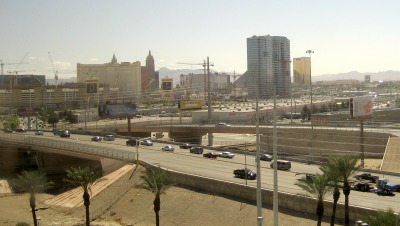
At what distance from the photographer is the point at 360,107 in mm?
32938

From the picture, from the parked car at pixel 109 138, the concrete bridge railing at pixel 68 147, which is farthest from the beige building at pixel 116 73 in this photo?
the parked car at pixel 109 138

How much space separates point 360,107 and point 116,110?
967 inches

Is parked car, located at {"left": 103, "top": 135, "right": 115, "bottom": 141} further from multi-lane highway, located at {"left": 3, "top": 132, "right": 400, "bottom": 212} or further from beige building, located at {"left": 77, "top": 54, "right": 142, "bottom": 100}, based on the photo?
beige building, located at {"left": 77, "top": 54, "right": 142, "bottom": 100}

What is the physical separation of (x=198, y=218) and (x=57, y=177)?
2331 cm

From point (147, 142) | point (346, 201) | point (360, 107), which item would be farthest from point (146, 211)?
point (147, 142)

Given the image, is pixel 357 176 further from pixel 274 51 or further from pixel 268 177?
pixel 274 51

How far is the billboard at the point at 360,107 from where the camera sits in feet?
107

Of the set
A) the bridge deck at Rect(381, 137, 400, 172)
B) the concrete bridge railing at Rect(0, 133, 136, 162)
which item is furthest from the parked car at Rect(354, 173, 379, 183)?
the concrete bridge railing at Rect(0, 133, 136, 162)

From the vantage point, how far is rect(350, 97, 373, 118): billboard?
32656mm

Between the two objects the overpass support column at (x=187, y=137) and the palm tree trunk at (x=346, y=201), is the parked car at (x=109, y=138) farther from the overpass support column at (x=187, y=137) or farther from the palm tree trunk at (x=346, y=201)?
the palm tree trunk at (x=346, y=201)

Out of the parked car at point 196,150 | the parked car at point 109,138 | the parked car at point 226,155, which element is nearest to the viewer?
the parked car at point 226,155

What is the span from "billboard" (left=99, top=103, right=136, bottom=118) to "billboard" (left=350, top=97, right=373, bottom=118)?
23.0 meters

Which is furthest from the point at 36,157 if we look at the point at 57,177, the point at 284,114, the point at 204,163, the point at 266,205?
the point at 284,114

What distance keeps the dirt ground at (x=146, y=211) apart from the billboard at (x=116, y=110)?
1859cm
